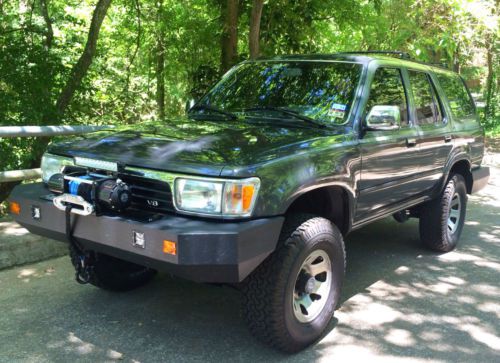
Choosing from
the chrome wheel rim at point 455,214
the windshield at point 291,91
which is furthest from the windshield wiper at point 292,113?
the chrome wheel rim at point 455,214

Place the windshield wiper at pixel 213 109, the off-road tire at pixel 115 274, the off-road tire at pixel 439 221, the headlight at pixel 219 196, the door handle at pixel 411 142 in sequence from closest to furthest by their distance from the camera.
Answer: the headlight at pixel 219 196
the off-road tire at pixel 115 274
the windshield wiper at pixel 213 109
the door handle at pixel 411 142
the off-road tire at pixel 439 221

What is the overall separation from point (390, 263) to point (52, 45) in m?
6.06

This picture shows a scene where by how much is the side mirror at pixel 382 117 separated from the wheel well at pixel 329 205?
1.85ft

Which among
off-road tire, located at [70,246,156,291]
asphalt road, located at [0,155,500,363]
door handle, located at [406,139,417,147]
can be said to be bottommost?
asphalt road, located at [0,155,500,363]

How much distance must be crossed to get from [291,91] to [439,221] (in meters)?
2.23

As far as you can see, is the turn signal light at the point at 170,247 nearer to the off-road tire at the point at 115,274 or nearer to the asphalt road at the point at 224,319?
the asphalt road at the point at 224,319

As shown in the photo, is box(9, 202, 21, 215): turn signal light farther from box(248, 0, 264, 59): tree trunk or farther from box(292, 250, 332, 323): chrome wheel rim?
box(248, 0, 264, 59): tree trunk

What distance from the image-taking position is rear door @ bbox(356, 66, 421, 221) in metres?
3.98

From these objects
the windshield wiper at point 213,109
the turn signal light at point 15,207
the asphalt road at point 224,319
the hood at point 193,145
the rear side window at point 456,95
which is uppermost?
the rear side window at point 456,95

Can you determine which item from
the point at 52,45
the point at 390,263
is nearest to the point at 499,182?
the point at 390,263

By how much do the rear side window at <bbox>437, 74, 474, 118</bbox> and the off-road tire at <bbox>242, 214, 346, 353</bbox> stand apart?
293cm

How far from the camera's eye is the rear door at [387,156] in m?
3.98

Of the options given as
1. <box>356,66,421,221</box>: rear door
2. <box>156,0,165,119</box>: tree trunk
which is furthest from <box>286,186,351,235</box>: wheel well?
<box>156,0,165,119</box>: tree trunk

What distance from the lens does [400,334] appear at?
3.65 meters
